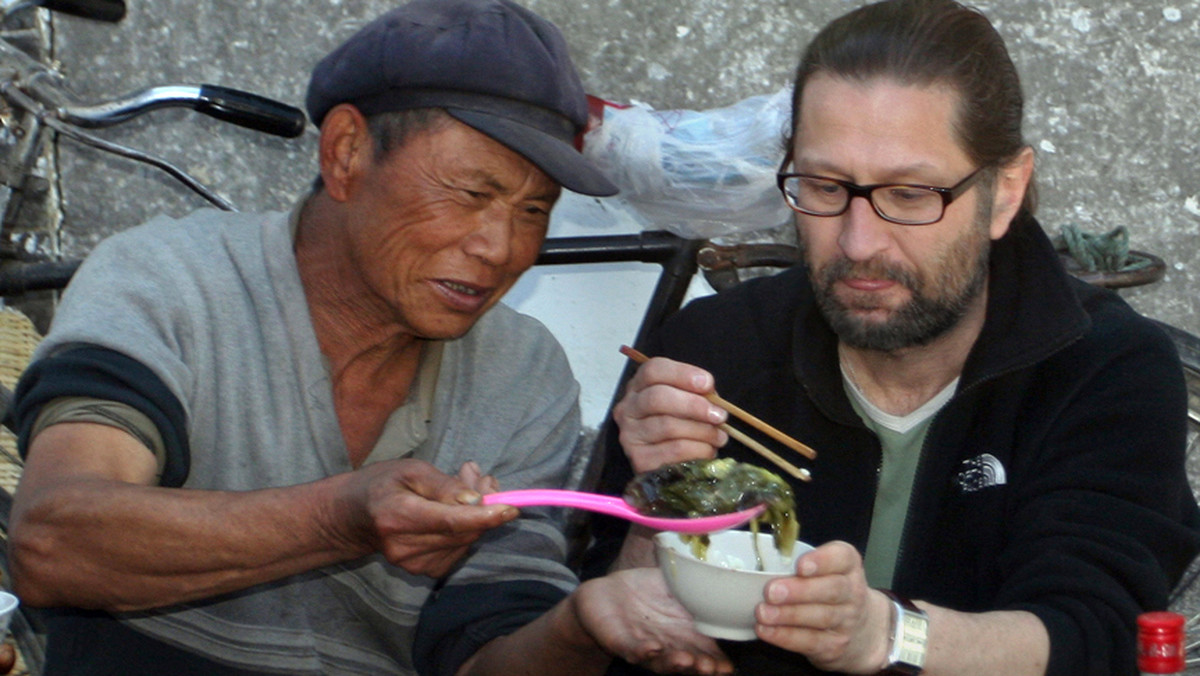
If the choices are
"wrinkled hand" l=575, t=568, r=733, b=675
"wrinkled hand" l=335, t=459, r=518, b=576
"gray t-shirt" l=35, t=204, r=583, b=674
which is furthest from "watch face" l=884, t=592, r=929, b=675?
"gray t-shirt" l=35, t=204, r=583, b=674

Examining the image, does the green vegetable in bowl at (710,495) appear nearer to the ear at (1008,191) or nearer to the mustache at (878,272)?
the mustache at (878,272)

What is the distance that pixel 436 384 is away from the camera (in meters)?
2.51

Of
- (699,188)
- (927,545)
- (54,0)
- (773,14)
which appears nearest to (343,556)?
(927,545)

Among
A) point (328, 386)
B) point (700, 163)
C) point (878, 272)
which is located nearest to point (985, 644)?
point (878, 272)

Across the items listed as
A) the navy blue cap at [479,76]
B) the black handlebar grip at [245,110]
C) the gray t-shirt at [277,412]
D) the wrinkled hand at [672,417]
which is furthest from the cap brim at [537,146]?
the black handlebar grip at [245,110]

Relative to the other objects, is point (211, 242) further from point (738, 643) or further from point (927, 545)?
point (927, 545)

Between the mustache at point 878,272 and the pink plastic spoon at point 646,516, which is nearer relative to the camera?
the pink plastic spoon at point 646,516

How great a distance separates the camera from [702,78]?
12.0ft

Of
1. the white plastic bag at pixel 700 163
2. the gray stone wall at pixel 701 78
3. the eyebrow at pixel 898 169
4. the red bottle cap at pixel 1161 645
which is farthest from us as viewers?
the gray stone wall at pixel 701 78

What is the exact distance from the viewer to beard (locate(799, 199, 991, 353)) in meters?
2.28

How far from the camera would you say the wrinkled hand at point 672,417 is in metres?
2.15

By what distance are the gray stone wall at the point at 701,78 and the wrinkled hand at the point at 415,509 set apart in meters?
2.01

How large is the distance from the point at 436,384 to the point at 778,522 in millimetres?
749

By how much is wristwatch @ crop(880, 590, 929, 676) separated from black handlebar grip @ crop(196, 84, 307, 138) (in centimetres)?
180
